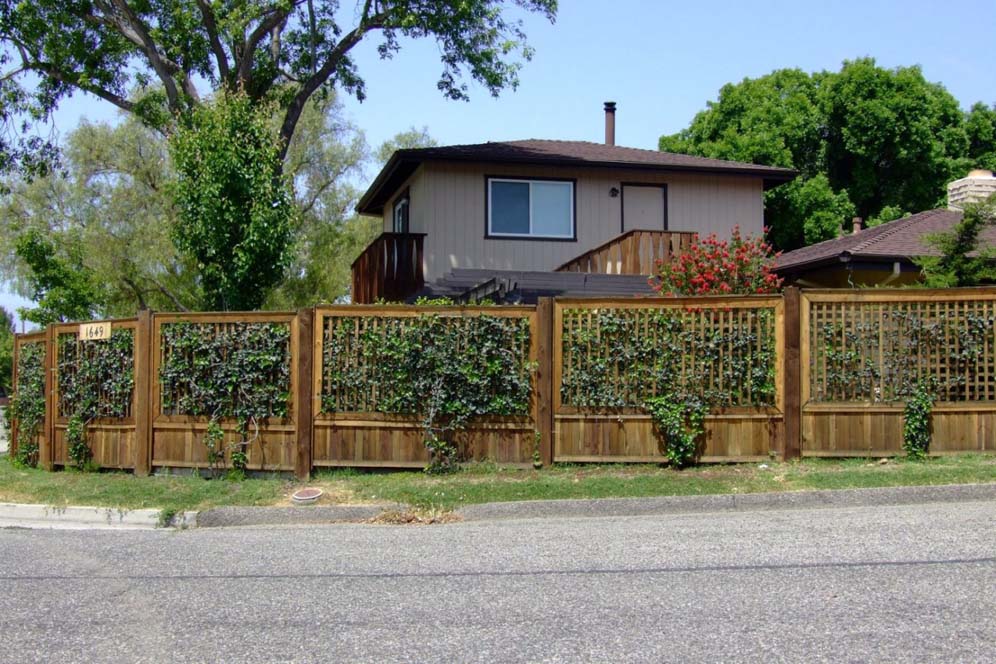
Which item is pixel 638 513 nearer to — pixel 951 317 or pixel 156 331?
pixel 951 317

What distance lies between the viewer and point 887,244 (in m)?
19.0

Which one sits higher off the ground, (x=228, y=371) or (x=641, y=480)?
(x=228, y=371)

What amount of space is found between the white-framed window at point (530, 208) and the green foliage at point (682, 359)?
10.1 m

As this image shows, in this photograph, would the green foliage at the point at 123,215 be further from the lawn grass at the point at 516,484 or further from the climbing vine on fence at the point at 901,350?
the climbing vine on fence at the point at 901,350

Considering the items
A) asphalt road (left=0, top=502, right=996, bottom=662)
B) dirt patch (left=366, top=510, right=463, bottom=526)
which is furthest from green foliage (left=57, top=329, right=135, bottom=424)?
dirt patch (left=366, top=510, right=463, bottom=526)

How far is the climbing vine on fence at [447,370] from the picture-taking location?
11.2 metres

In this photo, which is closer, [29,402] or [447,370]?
[447,370]

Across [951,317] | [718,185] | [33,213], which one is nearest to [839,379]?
[951,317]

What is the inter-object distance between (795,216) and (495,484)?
2515cm

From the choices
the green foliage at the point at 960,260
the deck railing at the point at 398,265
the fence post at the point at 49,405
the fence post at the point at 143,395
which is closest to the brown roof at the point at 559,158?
the deck railing at the point at 398,265

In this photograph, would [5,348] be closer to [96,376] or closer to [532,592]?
[96,376]

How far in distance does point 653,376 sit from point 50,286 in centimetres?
1453

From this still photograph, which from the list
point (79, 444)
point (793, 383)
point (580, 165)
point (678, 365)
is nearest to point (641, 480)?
point (678, 365)

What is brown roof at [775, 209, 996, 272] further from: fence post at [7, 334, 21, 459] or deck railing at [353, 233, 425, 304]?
fence post at [7, 334, 21, 459]
